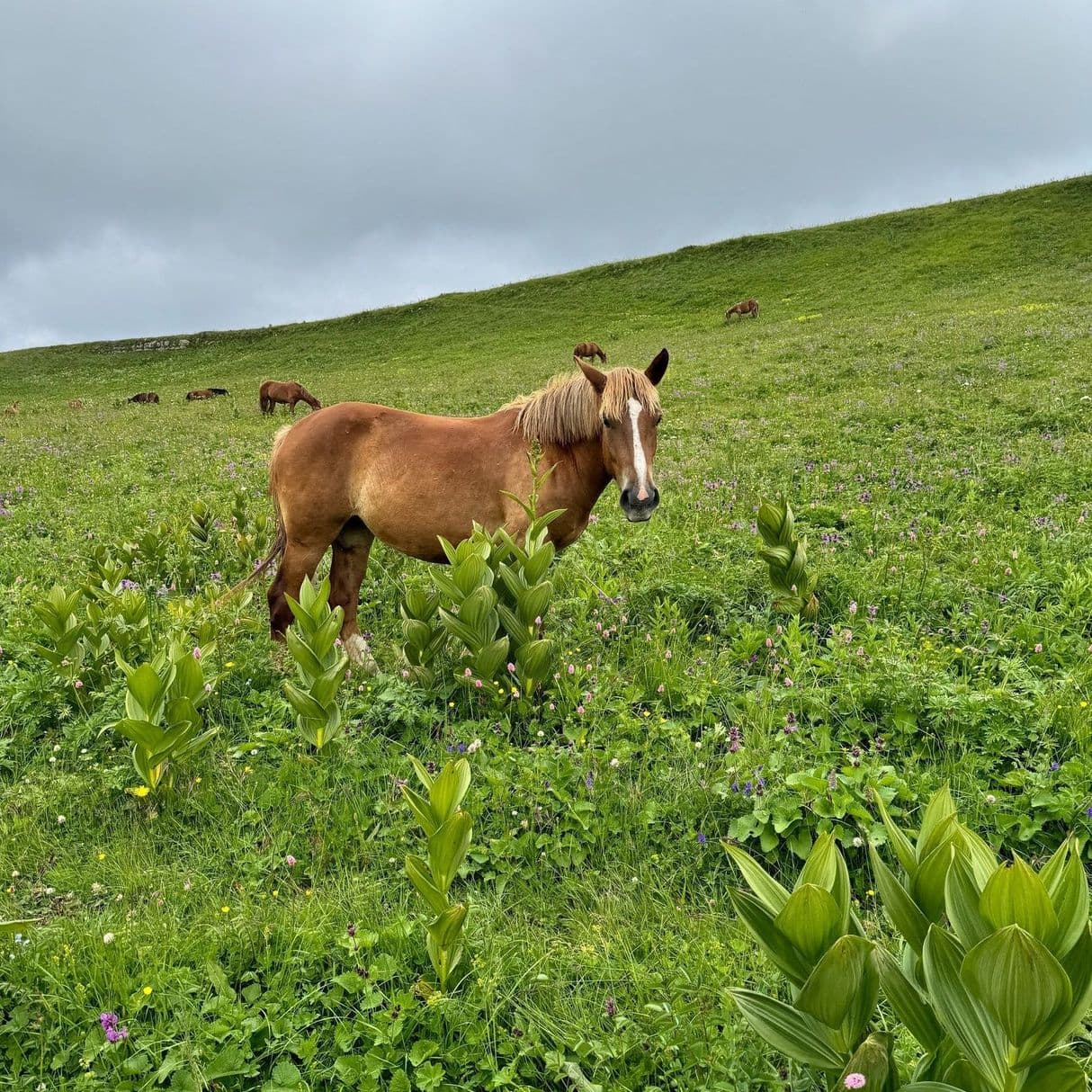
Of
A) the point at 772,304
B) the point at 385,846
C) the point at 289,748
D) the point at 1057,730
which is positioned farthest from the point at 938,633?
the point at 772,304

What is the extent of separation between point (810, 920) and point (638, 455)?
3.99 meters

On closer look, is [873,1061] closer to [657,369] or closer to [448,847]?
[448,847]

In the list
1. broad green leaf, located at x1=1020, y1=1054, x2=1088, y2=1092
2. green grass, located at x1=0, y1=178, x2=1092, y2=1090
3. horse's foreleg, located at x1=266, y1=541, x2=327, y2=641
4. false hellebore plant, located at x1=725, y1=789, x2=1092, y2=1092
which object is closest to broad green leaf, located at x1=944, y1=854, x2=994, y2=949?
false hellebore plant, located at x1=725, y1=789, x2=1092, y2=1092

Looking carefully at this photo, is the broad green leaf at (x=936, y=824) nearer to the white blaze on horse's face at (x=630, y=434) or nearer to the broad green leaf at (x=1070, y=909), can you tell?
the broad green leaf at (x=1070, y=909)

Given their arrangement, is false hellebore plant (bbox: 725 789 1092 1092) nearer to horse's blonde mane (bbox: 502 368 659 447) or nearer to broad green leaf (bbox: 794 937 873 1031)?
broad green leaf (bbox: 794 937 873 1031)

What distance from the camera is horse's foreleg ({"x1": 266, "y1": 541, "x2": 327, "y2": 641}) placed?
6.12 m

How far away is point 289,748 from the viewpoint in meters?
4.12

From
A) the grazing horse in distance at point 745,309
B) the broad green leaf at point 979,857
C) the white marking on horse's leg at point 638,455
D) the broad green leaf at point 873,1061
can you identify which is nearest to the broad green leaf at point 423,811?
the broad green leaf at point 873,1061

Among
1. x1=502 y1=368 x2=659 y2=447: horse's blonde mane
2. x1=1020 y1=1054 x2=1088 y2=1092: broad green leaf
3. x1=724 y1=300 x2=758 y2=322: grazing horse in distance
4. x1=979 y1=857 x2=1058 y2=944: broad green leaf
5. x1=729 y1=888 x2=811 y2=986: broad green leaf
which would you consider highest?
x1=724 y1=300 x2=758 y2=322: grazing horse in distance

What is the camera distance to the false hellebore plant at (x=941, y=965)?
131 cm

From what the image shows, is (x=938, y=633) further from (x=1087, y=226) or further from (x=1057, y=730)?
(x=1087, y=226)

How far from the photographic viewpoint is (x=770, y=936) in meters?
1.63

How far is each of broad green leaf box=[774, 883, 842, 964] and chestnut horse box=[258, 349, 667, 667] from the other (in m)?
4.21

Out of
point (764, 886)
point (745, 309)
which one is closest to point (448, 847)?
point (764, 886)
